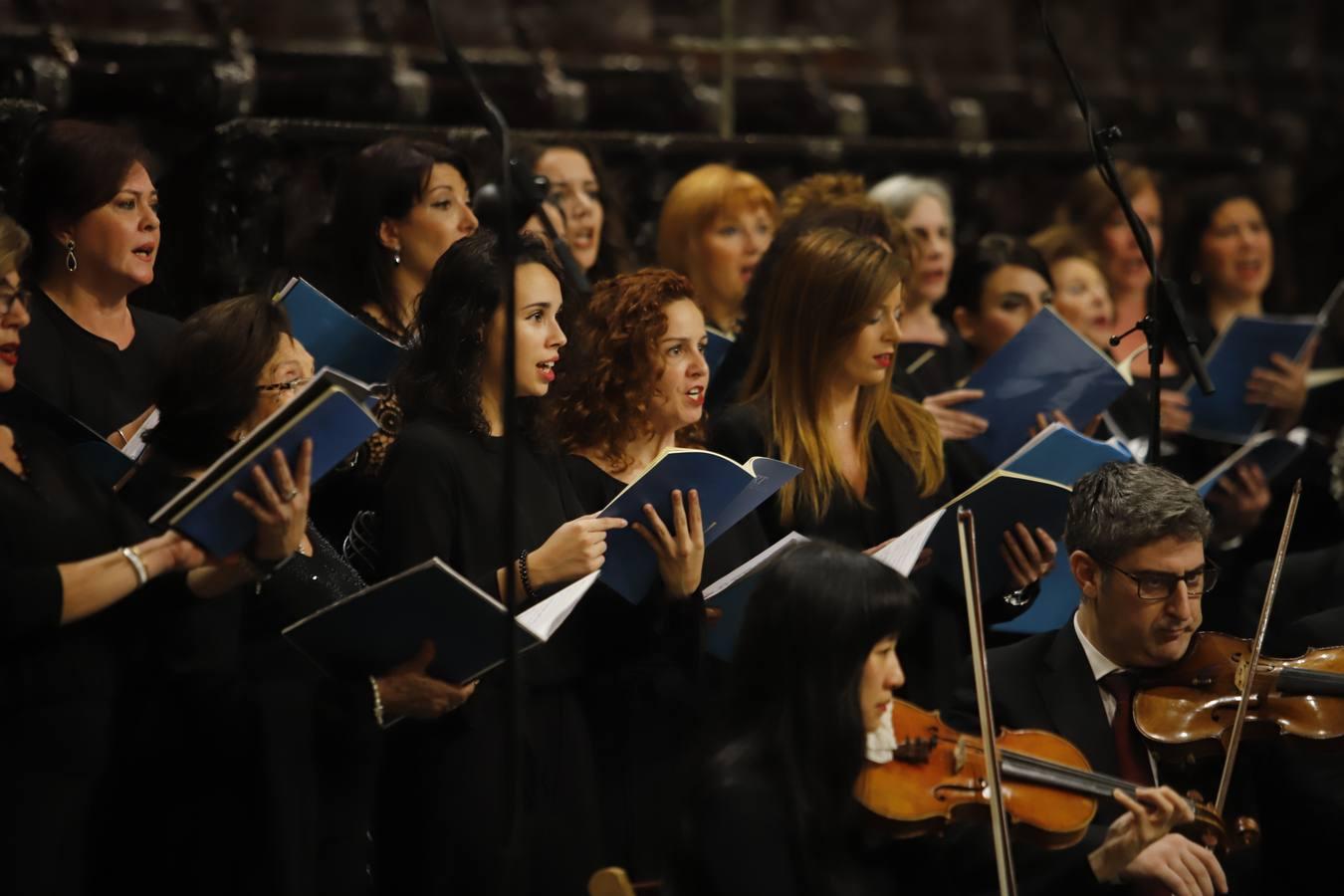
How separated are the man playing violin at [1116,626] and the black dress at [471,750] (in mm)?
612

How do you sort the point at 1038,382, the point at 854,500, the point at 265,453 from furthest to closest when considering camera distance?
1. the point at 1038,382
2. the point at 854,500
3. the point at 265,453

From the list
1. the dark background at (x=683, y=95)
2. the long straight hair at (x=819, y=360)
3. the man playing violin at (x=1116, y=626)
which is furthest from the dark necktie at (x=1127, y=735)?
the dark background at (x=683, y=95)

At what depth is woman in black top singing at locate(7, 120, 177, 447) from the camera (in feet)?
9.84

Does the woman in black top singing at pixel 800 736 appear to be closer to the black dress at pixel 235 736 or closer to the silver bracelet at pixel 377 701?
the silver bracelet at pixel 377 701

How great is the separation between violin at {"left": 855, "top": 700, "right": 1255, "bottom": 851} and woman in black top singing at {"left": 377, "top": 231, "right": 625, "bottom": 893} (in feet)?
1.95

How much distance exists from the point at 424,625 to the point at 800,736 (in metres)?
0.63

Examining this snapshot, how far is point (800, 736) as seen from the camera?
2.16m

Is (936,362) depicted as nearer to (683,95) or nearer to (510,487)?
(683,95)

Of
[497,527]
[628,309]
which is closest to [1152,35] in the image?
[628,309]

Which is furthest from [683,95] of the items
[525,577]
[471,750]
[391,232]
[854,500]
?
[471,750]

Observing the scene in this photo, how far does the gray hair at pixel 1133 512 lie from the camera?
107 inches

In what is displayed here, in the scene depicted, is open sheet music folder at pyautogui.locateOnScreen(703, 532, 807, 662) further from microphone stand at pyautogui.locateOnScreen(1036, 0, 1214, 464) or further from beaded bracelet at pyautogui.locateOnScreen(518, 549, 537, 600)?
microphone stand at pyautogui.locateOnScreen(1036, 0, 1214, 464)

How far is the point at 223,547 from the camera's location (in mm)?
2436

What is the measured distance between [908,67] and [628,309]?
3306mm
